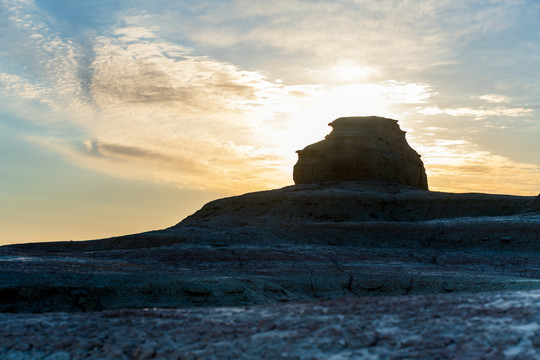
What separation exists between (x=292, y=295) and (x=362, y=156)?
38017 mm

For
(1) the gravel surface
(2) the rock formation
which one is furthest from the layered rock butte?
(2) the rock formation

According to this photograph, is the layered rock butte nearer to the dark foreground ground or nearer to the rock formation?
the dark foreground ground

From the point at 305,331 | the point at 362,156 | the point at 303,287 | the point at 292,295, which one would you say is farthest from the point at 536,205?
the point at 305,331

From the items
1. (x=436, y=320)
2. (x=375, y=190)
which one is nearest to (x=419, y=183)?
(x=375, y=190)

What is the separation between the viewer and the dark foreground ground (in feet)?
20.5

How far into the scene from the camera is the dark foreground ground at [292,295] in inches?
245

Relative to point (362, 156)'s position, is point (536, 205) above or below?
below

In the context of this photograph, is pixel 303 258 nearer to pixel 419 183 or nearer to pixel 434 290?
pixel 434 290

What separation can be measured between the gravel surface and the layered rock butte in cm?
3

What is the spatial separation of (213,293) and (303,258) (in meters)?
8.49

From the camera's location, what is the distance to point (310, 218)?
39.9 meters

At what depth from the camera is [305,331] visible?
6.67 m

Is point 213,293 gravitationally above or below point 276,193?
below

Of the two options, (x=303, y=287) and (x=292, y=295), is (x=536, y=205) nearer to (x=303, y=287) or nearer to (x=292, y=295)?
(x=303, y=287)
